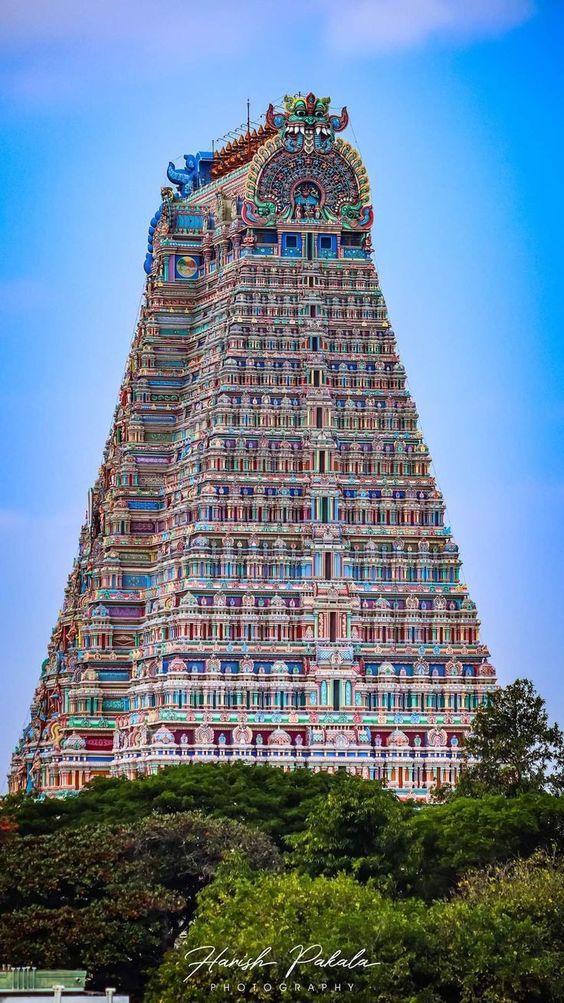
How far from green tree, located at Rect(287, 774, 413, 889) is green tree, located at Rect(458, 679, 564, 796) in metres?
14.4

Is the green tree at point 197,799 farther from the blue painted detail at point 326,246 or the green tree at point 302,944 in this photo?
the blue painted detail at point 326,246

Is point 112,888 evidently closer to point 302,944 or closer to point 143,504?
point 302,944

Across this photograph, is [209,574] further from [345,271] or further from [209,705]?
[345,271]

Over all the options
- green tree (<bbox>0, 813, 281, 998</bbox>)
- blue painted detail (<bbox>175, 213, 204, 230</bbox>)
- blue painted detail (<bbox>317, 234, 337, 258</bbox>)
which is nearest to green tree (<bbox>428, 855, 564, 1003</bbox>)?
green tree (<bbox>0, 813, 281, 998</bbox>)

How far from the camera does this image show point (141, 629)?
144 m

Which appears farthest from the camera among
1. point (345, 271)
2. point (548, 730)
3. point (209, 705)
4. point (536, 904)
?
point (345, 271)

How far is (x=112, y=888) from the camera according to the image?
103625 millimetres

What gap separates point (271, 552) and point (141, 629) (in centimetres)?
725

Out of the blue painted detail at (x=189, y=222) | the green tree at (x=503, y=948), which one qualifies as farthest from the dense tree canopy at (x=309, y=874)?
the blue painted detail at (x=189, y=222)

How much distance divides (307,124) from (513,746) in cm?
3421

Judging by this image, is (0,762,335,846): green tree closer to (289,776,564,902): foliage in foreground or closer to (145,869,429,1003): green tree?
(289,776,564,902): foliage in foreground

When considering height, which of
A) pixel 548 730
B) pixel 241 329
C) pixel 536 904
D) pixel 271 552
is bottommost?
pixel 536 904

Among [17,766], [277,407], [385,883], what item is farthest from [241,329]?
[385,883]

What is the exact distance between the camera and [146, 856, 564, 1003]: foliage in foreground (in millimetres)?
93688
